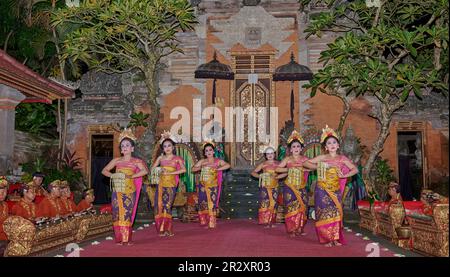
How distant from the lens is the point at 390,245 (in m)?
5.82

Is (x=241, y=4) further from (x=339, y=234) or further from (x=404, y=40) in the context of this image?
(x=339, y=234)

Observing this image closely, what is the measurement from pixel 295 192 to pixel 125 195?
2658 millimetres

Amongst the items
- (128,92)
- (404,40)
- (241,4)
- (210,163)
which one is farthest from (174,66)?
(404,40)

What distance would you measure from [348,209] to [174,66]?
6.65m

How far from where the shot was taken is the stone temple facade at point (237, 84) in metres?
12.4

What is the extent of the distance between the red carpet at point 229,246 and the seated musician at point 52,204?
0.88m

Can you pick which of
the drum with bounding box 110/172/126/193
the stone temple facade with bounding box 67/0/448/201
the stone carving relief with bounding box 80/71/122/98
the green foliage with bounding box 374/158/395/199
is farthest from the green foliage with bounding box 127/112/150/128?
the green foliage with bounding box 374/158/395/199

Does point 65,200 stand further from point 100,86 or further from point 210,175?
point 100,86

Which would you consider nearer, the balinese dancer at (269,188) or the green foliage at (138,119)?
the balinese dancer at (269,188)

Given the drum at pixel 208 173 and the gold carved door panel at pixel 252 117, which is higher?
the gold carved door panel at pixel 252 117

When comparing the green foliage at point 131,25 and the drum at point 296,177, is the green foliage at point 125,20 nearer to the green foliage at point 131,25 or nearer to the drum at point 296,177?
the green foliage at point 131,25

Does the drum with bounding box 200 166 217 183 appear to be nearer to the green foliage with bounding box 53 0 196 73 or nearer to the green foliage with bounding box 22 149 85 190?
the green foliage with bounding box 53 0 196 73

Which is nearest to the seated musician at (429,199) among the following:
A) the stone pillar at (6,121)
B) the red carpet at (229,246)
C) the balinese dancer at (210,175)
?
the red carpet at (229,246)

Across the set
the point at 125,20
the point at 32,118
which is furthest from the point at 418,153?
the point at 32,118
